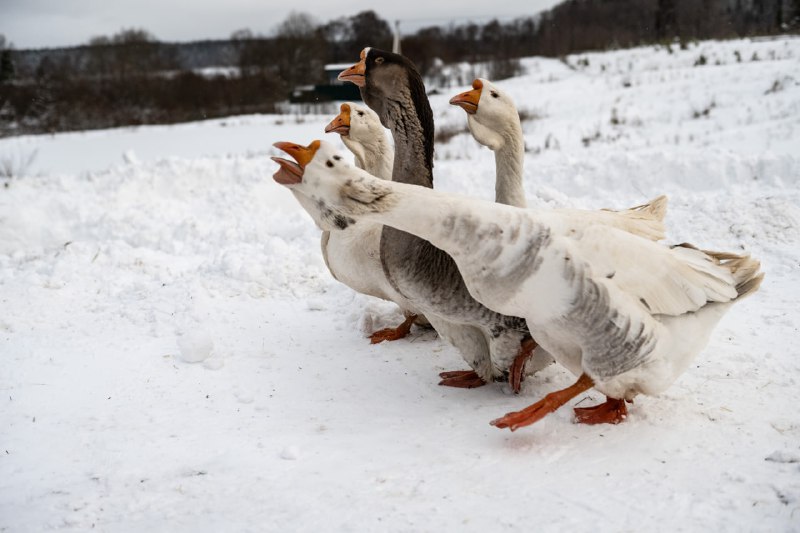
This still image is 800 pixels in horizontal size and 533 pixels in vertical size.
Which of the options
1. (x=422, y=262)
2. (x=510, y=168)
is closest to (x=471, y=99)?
(x=510, y=168)

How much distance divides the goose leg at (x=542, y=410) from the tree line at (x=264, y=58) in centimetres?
2381

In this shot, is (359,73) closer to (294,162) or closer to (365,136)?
(365,136)

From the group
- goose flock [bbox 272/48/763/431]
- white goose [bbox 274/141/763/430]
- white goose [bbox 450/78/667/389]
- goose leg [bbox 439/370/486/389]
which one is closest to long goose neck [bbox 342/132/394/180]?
white goose [bbox 450/78/667/389]

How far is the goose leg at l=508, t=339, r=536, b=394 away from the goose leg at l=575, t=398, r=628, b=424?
0.43 metres

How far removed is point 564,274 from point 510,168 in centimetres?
138

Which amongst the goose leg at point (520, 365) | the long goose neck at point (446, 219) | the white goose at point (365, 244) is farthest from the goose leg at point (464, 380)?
the long goose neck at point (446, 219)

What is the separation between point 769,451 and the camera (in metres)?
2.79

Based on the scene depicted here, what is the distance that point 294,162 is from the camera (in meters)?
2.70

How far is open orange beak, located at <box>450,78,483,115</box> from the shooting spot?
382cm

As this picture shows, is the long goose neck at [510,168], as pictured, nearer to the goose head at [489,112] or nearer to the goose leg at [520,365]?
the goose head at [489,112]

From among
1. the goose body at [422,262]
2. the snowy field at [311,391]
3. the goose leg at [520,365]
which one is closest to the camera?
the snowy field at [311,391]

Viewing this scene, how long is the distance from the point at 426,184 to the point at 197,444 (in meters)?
1.87

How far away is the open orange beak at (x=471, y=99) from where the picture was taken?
382 centimetres

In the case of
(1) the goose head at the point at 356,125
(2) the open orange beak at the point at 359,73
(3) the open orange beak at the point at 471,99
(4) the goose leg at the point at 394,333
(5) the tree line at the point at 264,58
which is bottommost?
(4) the goose leg at the point at 394,333
